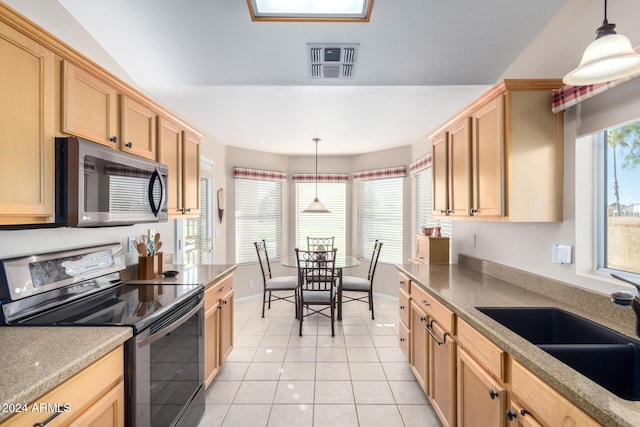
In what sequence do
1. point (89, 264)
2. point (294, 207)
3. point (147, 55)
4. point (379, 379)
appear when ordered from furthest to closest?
1. point (294, 207)
2. point (379, 379)
3. point (147, 55)
4. point (89, 264)

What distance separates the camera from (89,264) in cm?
180

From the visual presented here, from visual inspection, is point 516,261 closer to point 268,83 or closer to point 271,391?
point 271,391

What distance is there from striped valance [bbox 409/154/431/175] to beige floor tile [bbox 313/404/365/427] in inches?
112

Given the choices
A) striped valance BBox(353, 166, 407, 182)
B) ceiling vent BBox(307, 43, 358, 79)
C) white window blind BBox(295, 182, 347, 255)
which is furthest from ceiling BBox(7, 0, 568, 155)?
white window blind BBox(295, 182, 347, 255)

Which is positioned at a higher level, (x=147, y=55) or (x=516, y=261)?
(x=147, y=55)

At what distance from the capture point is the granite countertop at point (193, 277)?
2135mm

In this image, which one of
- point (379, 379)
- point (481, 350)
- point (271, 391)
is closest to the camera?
point (481, 350)

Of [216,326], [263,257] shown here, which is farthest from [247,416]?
[263,257]

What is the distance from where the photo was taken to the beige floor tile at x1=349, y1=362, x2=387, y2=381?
8.36ft

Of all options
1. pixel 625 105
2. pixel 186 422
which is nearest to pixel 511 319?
pixel 625 105

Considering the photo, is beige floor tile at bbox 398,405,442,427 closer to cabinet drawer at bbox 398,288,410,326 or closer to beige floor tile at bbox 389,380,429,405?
beige floor tile at bbox 389,380,429,405

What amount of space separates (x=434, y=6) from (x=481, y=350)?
1837 millimetres

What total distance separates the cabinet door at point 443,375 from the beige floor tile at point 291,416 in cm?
85

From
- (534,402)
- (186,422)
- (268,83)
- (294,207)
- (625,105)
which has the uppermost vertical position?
(268,83)
